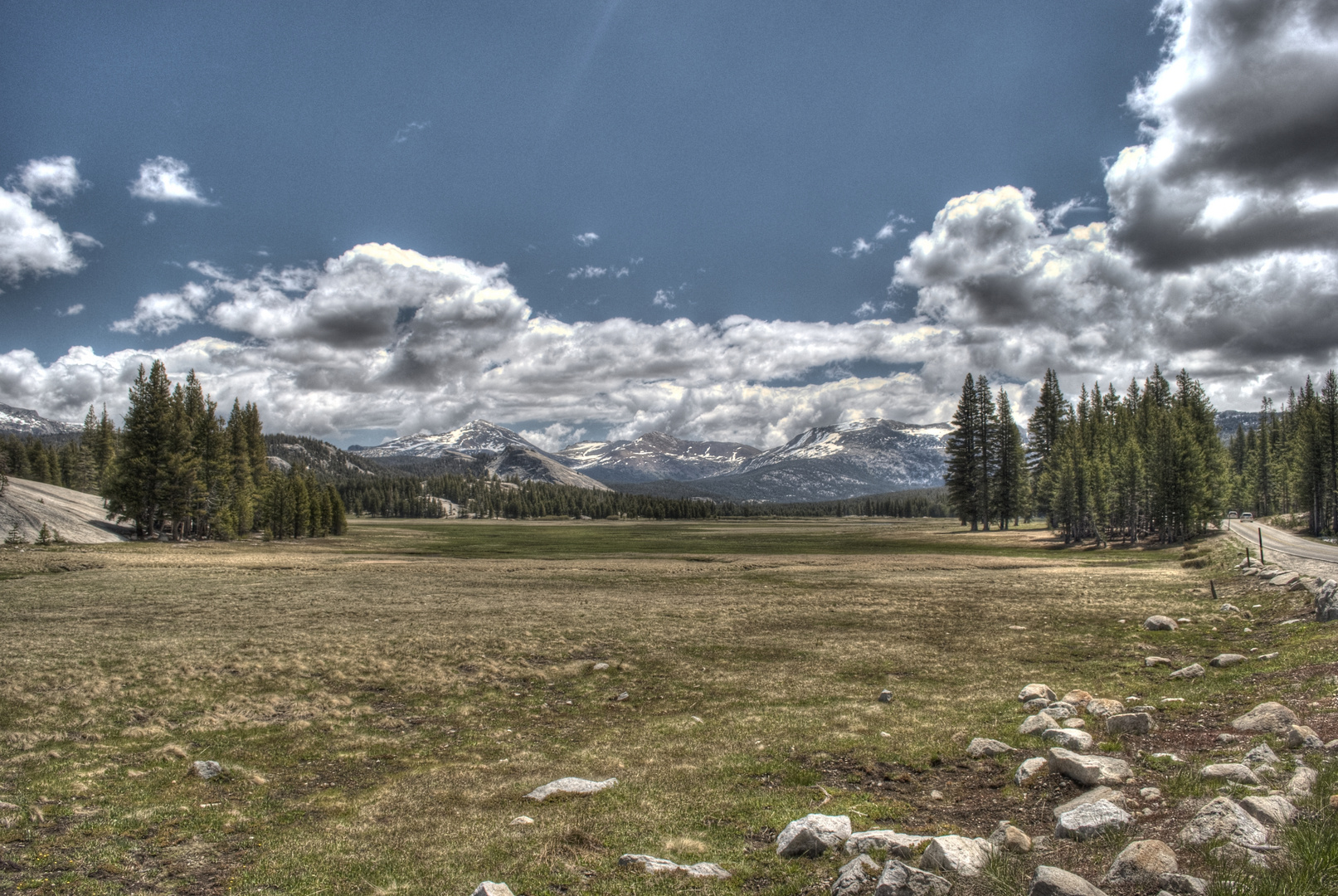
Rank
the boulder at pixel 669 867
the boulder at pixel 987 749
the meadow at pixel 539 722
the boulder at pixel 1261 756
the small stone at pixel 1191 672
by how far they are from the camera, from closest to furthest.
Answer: the boulder at pixel 669 867
the meadow at pixel 539 722
the boulder at pixel 1261 756
the boulder at pixel 987 749
the small stone at pixel 1191 672

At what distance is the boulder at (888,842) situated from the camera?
812 cm

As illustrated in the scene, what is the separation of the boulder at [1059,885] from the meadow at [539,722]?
2.26 feet

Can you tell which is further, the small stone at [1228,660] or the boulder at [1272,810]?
the small stone at [1228,660]

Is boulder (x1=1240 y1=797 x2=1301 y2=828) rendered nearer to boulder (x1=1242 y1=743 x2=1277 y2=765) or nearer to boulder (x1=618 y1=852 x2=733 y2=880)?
boulder (x1=1242 y1=743 x2=1277 y2=765)

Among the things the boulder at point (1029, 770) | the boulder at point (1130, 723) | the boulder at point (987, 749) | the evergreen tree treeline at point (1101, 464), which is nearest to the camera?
the boulder at point (1029, 770)

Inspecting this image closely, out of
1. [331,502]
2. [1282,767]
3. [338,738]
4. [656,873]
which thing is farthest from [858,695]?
[331,502]

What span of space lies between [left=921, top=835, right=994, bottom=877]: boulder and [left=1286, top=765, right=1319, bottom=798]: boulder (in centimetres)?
459

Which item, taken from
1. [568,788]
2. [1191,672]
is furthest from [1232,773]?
[568,788]

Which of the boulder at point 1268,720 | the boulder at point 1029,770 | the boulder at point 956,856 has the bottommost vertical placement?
the boulder at point 1029,770

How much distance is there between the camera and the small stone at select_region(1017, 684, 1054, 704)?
54.0 ft

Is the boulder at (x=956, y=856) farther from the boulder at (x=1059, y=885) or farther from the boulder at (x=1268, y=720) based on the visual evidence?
the boulder at (x=1268, y=720)

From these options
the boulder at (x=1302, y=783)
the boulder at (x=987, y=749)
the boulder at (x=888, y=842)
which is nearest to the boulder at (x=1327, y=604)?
the boulder at (x=987, y=749)

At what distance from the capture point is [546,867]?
28.5ft

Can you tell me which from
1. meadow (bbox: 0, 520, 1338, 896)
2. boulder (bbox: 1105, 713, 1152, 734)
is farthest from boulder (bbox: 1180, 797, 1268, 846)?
boulder (bbox: 1105, 713, 1152, 734)
